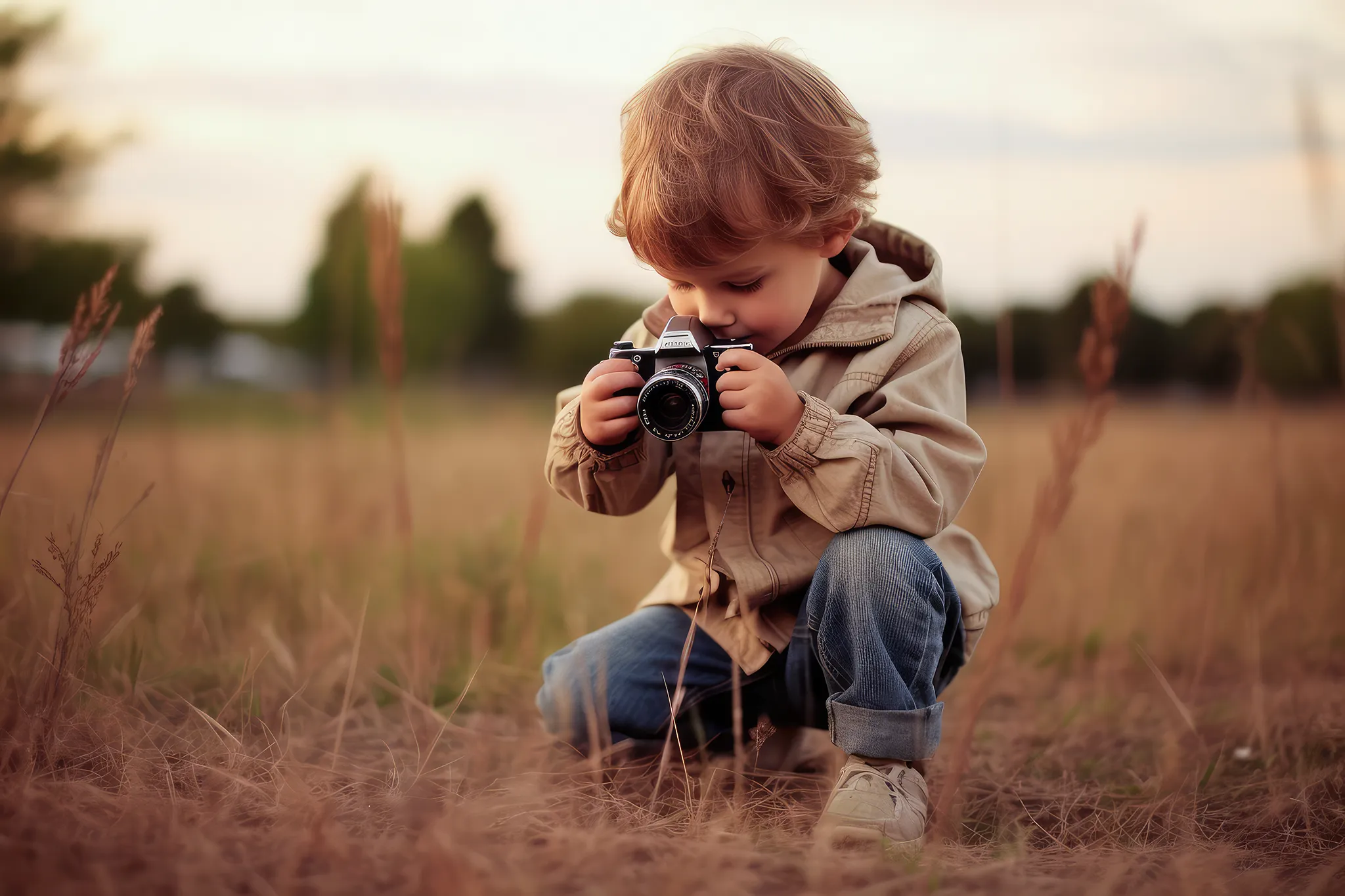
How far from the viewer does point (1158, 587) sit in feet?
9.70

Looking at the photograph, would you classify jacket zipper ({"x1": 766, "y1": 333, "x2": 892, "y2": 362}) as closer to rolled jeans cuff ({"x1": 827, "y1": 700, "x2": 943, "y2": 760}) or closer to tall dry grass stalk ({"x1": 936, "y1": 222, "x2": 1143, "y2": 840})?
tall dry grass stalk ({"x1": 936, "y1": 222, "x2": 1143, "y2": 840})

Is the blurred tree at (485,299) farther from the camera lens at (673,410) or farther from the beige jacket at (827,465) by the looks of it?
the camera lens at (673,410)

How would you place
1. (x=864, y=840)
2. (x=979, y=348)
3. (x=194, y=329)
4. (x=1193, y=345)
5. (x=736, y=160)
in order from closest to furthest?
(x=864, y=840)
(x=736, y=160)
(x=1193, y=345)
(x=979, y=348)
(x=194, y=329)

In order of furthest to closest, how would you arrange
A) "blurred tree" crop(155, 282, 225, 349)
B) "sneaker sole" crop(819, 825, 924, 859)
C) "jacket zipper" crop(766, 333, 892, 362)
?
"blurred tree" crop(155, 282, 225, 349) < "jacket zipper" crop(766, 333, 892, 362) < "sneaker sole" crop(819, 825, 924, 859)

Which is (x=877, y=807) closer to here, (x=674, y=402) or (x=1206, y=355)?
(x=674, y=402)

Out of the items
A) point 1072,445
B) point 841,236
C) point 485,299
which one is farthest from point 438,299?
point 1072,445

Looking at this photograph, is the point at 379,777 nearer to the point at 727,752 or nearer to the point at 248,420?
the point at 727,752

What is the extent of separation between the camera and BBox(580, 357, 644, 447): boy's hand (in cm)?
170

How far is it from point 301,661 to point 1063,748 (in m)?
1.66

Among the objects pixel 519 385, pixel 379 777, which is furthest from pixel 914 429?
pixel 519 385

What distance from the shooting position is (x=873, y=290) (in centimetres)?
184

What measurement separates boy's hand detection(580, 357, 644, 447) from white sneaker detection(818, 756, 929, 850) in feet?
2.16

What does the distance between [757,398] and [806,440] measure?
10cm

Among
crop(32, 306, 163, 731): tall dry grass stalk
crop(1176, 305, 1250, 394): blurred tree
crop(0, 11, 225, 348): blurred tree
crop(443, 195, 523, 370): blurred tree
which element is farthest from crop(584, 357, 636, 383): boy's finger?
crop(443, 195, 523, 370): blurred tree
